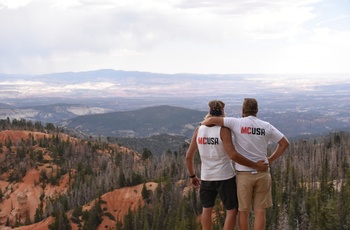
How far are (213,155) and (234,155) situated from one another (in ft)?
2.00

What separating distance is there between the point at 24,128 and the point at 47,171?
175 ft

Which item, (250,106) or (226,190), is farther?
(226,190)

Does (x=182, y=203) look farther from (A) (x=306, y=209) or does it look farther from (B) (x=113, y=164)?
(B) (x=113, y=164)

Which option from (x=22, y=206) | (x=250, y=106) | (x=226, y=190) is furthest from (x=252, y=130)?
(x=22, y=206)

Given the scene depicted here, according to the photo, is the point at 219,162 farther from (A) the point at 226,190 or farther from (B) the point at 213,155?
(A) the point at 226,190

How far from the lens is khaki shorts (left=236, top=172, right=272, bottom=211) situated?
10812mm

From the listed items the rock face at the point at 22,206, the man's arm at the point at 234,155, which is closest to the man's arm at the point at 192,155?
the man's arm at the point at 234,155

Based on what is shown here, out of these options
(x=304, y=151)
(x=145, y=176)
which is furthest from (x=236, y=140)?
(x=304, y=151)

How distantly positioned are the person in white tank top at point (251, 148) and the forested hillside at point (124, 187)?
36.2 meters

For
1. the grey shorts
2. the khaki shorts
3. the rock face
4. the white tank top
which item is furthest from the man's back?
the rock face

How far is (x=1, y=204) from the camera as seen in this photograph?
387 ft

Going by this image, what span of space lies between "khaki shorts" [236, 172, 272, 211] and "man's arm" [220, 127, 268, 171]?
0.23 m

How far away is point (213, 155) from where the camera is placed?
10.9 meters

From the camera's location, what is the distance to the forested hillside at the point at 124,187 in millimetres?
67625
